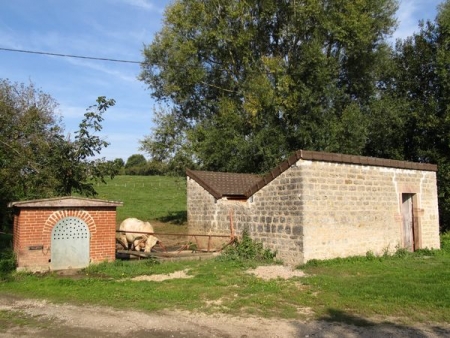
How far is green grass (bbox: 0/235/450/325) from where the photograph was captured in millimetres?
7566

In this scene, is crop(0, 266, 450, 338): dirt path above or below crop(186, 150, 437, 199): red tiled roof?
below

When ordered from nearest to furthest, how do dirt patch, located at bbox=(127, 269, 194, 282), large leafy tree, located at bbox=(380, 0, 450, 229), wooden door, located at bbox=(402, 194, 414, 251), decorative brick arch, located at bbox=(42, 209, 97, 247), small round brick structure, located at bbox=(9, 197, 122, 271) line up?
dirt patch, located at bbox=(127, 269, 194, 282) < small round brick structure, located at bbox=(9, 197, 122, 271) < decorative brick arch, located at bbox=(42, 209, 97, 247) < wooden door, located at bbox=(402, 194, 414, 251) < large leafy tree, located at bbox=(380, 0, 450, 229)

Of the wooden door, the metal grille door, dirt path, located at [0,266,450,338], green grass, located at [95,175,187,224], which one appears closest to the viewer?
dirt path, located at [0,266,450,338]

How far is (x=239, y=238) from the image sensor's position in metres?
14.6

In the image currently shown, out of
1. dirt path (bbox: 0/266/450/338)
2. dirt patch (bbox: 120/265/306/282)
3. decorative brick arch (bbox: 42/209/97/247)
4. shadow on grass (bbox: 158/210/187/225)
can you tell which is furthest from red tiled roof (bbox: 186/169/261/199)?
dirt path (bbox: 0/266/450/338)

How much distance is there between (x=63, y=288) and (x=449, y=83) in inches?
870

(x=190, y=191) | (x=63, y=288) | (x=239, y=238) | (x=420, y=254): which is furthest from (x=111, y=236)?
(x=420, y=254)

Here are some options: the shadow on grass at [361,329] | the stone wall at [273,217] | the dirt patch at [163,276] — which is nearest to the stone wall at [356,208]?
the stone wall at [273,217]

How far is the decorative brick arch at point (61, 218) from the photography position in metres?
11.4

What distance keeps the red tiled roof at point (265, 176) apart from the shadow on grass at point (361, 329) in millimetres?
6070

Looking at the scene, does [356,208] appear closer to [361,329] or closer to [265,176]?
[265,176]

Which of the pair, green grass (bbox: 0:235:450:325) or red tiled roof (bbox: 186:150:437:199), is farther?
red tiled roof (bbox: 186:150:437:199)

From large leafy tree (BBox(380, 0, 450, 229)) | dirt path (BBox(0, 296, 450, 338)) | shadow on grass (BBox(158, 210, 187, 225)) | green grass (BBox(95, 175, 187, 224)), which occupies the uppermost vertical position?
large leafy tree (BBox(380, 0, 450, 229))

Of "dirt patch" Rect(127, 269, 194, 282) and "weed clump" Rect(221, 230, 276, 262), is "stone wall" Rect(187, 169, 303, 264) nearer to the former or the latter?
"weed clump" Rect(221, 230, 276, 262)
